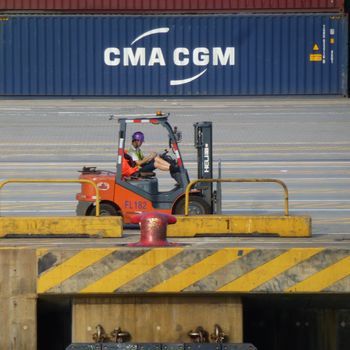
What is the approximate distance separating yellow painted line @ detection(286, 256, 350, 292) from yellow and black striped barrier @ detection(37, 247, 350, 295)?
12mm

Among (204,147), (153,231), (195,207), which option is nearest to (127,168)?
(195,207)

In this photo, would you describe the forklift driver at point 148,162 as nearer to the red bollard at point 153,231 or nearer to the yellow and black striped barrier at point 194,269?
the red bollard at point 153,231

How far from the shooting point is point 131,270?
33.6ft

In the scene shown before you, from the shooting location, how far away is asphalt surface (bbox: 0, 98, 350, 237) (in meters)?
23.0

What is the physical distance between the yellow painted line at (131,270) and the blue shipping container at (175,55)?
32.9m

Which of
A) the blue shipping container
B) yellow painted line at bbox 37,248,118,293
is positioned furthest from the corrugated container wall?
yellow painted line at bbox 37,248,118,293

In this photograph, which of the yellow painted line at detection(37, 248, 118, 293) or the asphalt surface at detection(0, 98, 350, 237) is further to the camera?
the asphalt surface at detection(0, 98, 350, 237)

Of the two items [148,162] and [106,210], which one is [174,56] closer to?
[148,162]

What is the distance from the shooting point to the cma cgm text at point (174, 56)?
43344 mm

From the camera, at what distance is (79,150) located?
31.4 metres

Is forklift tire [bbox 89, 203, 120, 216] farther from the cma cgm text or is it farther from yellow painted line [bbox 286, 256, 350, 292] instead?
the cma cgm text

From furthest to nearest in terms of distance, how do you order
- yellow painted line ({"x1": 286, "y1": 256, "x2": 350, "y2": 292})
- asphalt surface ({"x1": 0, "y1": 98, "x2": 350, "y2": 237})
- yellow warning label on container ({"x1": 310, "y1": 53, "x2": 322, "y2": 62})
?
yellow warning label on container ({"x1": 310, "y1": 53, "x2": 322, "y2": 62}) → asphalt surface ({"x1": 0, "y1": 98, "x2": 350, "y2": 237}) → yellow painted line ({"x1": 286, "y1": 256, "x2": 350, "y2": 292})

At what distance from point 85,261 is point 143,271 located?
1.66ft

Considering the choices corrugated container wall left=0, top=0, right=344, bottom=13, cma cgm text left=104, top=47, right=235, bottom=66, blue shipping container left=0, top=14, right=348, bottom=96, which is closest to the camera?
corrugated container wall left=0, top=0, right=344, bottom=13
